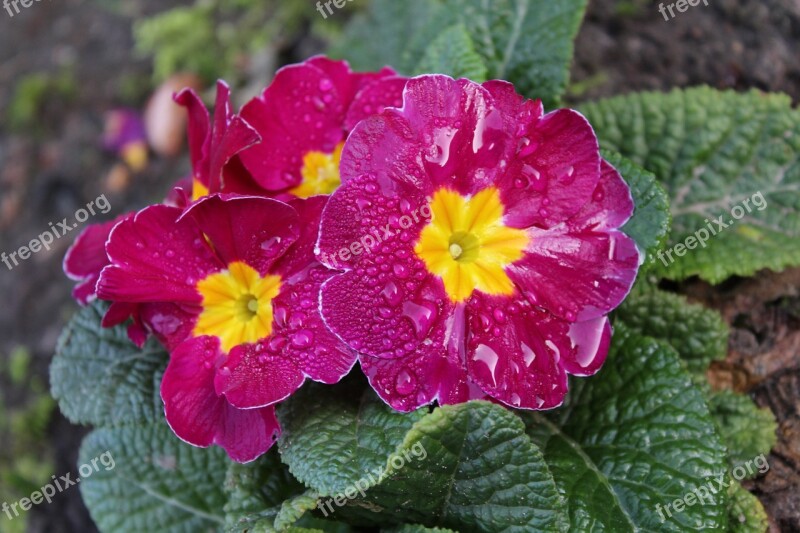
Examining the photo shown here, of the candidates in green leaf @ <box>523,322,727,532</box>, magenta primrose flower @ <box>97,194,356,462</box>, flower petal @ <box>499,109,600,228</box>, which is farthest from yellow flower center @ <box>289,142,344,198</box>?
green leaf @ <box>523,322,727,532</box>

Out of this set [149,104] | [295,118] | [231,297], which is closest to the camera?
Result: [231,297]

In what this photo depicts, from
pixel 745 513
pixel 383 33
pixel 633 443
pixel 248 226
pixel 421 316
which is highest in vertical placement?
pixel 383 33

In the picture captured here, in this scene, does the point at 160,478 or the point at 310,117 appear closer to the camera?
the point at 310,117

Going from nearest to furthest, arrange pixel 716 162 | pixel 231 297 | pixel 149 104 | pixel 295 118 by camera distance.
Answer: pixel 231 297 < pixel 295 118 < pixel 716 162 < pixel 149 104

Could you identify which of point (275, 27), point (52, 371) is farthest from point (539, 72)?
point (275, 27)

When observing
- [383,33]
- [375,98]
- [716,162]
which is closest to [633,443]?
[716,162]

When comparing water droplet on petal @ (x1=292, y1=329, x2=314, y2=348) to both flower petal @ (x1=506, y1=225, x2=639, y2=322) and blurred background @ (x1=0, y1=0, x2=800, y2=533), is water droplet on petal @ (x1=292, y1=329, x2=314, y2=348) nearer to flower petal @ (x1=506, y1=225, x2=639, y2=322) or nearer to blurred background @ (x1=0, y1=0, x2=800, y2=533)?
flower petal @ (x1=506, y1=225, x2=639, y2=322)

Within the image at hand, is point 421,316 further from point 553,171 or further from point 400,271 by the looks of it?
point 553,171
